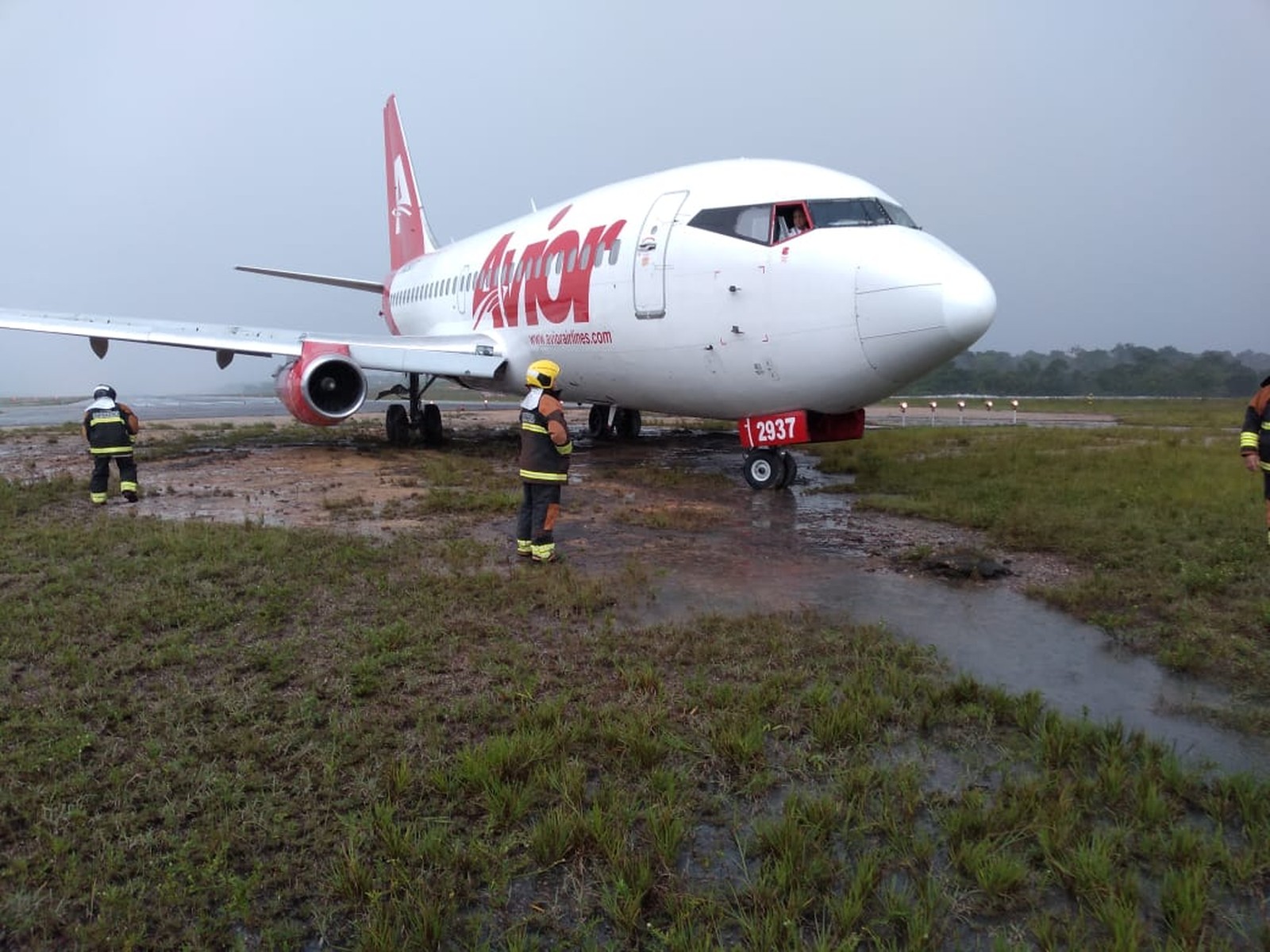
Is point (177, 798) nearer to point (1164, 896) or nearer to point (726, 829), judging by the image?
point (726, 829)

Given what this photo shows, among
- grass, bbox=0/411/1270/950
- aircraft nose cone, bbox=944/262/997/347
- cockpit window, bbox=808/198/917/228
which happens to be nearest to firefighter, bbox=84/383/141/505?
grass, bbox=0/411/1270/950

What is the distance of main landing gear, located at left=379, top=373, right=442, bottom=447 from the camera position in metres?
15.2

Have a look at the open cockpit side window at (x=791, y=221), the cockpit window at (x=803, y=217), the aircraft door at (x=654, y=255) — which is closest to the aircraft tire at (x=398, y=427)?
the aircraft door at (x=654, y=255)

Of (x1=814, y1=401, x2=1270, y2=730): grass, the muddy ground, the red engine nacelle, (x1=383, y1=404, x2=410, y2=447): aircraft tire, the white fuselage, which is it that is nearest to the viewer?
(x1=814, y1=401, x2=1270, y2=730): grass

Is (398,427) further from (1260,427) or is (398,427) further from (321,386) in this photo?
(1260,427)

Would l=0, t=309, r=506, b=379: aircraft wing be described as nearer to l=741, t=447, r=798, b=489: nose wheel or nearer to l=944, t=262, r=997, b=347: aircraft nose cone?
l=741, t=447, r=798, b=489: nose wheel

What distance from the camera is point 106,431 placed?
8.71 m

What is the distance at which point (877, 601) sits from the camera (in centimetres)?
520

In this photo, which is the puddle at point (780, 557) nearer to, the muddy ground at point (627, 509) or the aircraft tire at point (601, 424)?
the muddy ground at point (627, 509)

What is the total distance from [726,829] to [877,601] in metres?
2.89

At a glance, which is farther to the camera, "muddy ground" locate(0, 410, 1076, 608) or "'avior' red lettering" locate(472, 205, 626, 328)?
"'avior' red lettering" locate(472, 205, 626, 328)

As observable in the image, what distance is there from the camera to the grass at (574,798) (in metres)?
2.24

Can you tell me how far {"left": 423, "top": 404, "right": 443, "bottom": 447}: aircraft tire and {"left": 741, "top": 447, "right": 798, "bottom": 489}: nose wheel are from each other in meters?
8.06

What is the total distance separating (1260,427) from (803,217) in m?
4.67
